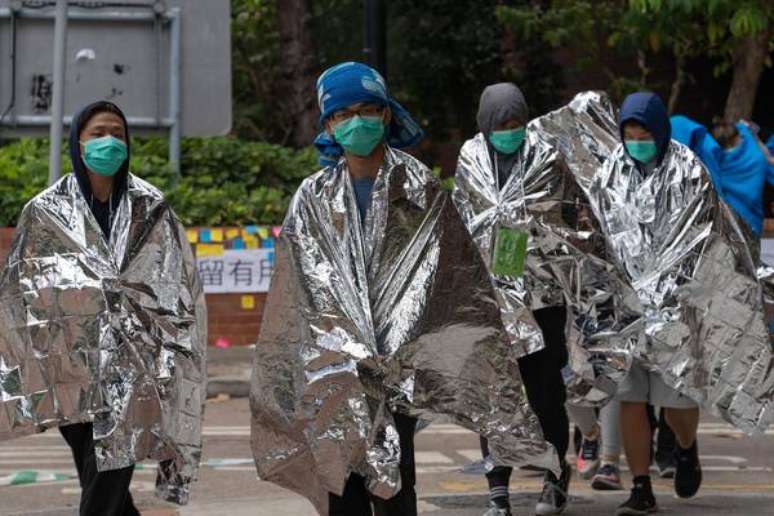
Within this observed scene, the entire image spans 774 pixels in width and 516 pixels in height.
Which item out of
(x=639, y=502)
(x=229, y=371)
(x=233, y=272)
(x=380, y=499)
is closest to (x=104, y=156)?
(x=380, y=499)

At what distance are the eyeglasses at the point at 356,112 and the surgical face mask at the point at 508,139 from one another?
1.79 m

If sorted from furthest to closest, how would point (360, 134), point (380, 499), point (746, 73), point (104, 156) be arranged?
point (746, 73) < point (104, 156) < point (360, 134) < point (380, 499)

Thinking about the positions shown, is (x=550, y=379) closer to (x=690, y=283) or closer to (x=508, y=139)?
(x=690, y=283)

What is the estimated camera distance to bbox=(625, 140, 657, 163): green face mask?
25.2 feet

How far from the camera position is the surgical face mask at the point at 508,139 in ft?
25.6

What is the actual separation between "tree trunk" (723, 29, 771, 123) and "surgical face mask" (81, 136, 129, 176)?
1233 centimetres

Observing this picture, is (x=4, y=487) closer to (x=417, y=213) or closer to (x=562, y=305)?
(x=562, y=305)

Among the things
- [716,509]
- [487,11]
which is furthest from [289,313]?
[487,11]

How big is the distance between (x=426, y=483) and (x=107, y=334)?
306 centimetres

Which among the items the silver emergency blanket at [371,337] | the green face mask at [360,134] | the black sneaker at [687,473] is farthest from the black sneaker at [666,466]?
the green face mask at [360,134]

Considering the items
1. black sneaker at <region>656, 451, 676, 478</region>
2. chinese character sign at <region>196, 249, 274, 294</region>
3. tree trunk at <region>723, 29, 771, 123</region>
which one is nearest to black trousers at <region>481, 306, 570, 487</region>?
black sneaker at <region>656, 451, 676, 478</region>

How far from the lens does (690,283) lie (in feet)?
24.9

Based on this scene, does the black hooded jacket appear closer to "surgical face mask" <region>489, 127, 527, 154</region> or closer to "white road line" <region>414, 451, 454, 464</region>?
"surgical face mask" <region>489, 127, 527, 154</region>

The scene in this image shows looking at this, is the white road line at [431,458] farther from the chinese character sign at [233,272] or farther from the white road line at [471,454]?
the chinese character sign at [233,272]
